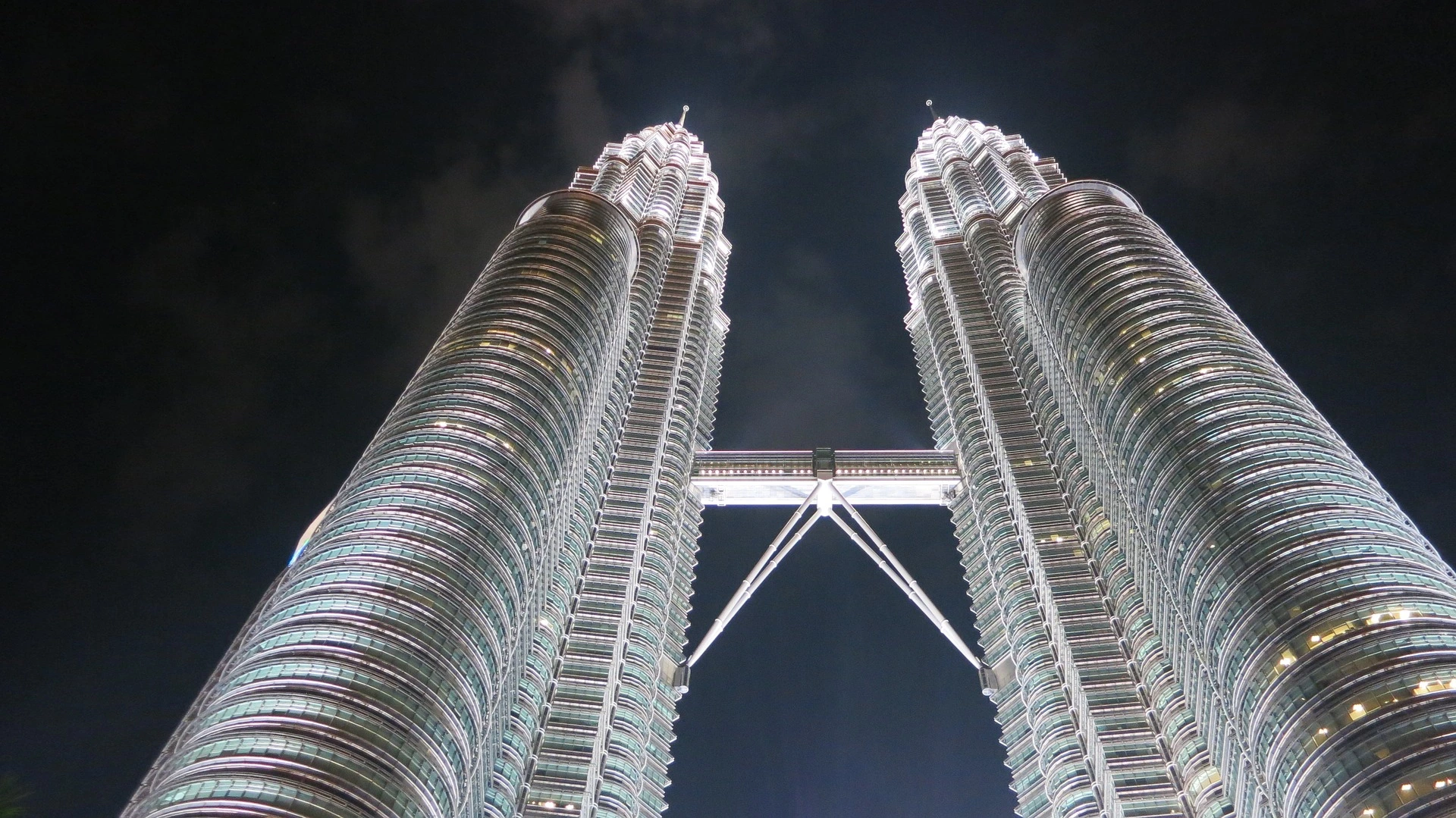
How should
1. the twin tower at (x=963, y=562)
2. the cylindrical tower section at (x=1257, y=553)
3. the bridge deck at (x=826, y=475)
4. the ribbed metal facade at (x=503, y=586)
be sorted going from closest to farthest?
the cylindrical tower section at (x=1257, y=553), the ribbed metal facade at (x=503, y=586), the twin tower at (x=963, y=562), the bridge deck at (x=826, y=475)

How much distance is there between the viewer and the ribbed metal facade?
6006 centimetres

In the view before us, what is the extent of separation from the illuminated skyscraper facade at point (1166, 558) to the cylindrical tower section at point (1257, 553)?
144 millimetres

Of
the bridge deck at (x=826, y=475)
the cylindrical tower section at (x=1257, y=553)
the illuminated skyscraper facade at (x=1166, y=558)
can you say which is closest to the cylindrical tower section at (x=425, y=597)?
the bridge deck at (x=826, y=475)

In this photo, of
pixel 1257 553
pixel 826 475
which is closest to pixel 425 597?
pixel 1257 553

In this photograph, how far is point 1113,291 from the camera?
95875mm

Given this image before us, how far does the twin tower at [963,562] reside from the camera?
201 feet

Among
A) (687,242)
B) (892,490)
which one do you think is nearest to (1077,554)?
(892,490)

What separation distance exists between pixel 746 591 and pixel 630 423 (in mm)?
24624

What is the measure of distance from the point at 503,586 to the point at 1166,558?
44.8m

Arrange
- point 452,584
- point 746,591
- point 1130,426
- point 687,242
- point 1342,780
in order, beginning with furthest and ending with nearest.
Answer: point 687,242 < point 746,591 < point 1130,426 < point 452,584 < point 1342,780

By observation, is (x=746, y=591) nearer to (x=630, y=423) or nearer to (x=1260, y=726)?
(x=630, y=423)

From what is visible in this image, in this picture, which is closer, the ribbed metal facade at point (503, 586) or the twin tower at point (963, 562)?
the ribbed metal facade at point (503, 586)

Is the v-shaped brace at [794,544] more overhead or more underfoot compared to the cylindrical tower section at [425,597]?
more overhead

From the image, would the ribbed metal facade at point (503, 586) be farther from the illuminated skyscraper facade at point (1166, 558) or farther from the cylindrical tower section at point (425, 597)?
the illuminated skyscraper facade at point (1166, 558)
